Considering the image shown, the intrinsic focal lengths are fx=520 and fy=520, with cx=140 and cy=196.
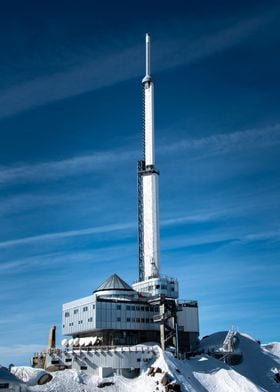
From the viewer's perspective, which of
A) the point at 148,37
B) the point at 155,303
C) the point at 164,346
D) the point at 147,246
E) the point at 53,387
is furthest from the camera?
the point at 148,37

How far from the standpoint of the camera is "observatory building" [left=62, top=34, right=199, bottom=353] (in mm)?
114688

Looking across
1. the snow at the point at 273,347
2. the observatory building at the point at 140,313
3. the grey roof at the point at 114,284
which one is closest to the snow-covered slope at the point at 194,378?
the snow at the point at 273,347

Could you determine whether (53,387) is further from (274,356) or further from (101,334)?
(274,356)

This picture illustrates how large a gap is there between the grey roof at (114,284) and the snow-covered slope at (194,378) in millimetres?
25483

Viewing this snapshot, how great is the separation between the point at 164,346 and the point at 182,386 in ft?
70.7

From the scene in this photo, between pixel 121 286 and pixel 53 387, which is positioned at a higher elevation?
pixel 121 286

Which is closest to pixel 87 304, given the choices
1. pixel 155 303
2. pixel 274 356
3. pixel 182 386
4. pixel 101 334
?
pixel 101 334

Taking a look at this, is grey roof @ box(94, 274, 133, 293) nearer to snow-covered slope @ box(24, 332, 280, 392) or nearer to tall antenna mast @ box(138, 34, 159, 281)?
tall antenna mast @ box(138, 34, 159, 281)

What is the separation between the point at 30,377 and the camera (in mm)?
87250

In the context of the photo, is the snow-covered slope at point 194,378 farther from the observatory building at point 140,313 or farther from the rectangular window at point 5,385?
the observatory building at point 140,313

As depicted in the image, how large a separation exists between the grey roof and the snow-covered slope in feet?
83.6

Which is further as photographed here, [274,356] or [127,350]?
[274,356]

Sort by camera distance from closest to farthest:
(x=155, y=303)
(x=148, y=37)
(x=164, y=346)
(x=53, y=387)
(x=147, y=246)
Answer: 1. (x=53, y=387)
2. (x=164, y=346)
3. (x=155, y=303)
4. (x=147, y=246)
5. (x=148, y=37)

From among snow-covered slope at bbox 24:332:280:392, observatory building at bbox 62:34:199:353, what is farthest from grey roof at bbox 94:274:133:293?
snow-covered slope at bbox 24:332:280:392
